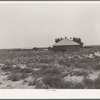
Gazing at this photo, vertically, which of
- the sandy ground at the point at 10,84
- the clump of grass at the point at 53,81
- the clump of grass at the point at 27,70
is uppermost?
the clump of grass at the point at 27,70

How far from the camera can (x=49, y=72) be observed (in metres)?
8.30

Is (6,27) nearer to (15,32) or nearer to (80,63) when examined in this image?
(15,32)

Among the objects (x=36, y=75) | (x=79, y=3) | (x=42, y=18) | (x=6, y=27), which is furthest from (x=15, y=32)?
(x=79, y=3)

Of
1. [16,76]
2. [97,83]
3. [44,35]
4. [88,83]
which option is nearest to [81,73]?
[88,83]

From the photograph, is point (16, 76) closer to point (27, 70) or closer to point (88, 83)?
point (27, 70)

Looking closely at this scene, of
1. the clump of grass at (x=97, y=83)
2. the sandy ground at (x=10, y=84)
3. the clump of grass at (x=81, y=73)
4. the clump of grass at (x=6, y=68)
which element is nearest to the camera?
the clump of grass at (x=97, y=83)

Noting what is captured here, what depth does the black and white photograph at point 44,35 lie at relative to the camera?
8164 millimetres

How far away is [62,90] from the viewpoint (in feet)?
25.3

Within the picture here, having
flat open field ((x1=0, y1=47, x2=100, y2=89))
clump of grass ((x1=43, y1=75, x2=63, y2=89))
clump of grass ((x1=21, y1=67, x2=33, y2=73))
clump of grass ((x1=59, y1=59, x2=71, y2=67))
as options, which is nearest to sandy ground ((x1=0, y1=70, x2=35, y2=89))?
flat open field ((x1=0, y1=47, x2=100, y2=89))

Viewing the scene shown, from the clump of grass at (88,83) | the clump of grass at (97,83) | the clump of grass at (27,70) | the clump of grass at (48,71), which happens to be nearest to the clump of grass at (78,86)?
the clump of grass at (88,83)

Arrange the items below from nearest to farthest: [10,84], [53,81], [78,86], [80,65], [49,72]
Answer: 1. [78,86]
2. [53,81]
3. [10,84]
4. [49,72]
5. [80,65]

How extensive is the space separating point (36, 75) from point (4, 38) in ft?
5.60

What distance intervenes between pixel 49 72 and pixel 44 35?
129 centimetres

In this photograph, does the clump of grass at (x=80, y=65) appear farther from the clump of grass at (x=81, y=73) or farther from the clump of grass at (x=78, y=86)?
the clump of grass at (x=78, y=86)
